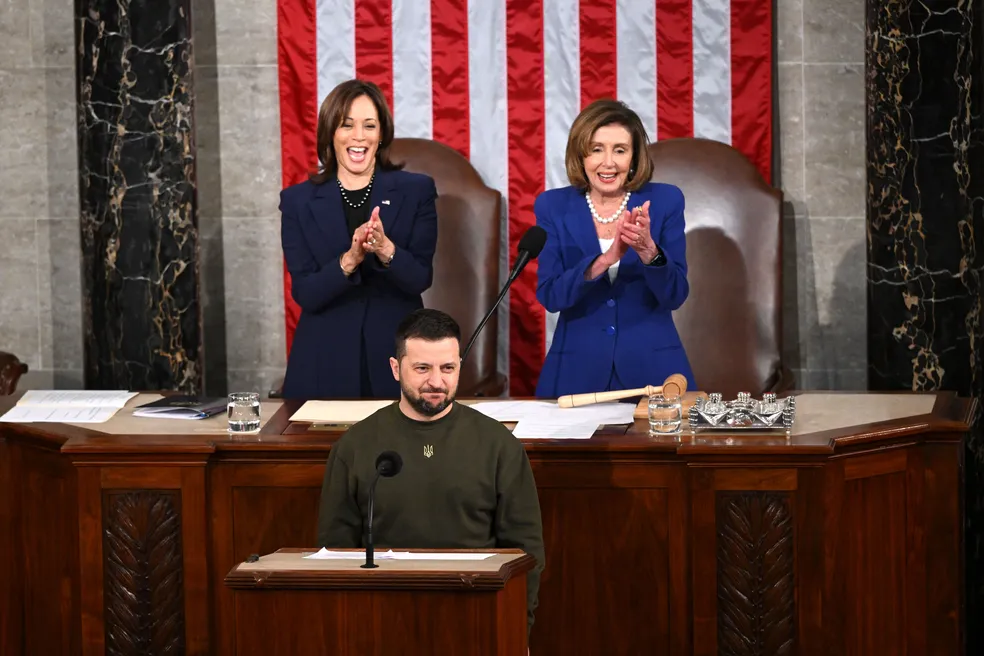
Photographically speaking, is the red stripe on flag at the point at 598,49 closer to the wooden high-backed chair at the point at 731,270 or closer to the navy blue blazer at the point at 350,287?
the wooden high-backed chair at the point at 731,270

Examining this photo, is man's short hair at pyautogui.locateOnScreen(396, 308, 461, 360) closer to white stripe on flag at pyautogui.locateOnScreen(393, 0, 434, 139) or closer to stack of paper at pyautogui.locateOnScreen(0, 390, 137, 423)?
stack of paper at pyautogui.locateOnScreen(0, 390, 137, 423)

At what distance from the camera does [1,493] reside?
4.82 meters

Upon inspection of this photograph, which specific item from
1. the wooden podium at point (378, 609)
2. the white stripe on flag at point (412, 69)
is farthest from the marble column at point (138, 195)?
the wooden podium at point (378, 609)

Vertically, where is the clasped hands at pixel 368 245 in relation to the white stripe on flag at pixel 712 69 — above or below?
below

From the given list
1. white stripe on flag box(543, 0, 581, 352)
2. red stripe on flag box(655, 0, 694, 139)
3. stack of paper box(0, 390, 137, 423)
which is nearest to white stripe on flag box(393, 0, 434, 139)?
white stripe on flag box(543, 0, 581, 352)

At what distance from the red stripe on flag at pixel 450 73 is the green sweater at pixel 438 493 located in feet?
11.0

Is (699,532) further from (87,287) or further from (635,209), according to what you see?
(87,287)

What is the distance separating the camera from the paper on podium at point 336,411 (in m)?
4.61

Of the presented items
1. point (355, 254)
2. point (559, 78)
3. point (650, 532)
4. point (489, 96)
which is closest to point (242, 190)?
point (489, 96)

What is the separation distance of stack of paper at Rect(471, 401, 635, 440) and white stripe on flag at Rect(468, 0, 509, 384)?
2.19 metres

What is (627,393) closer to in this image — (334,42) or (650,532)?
(650,532)

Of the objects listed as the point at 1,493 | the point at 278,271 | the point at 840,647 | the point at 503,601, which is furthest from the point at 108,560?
the point at 278,271

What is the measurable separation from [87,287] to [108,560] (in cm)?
266

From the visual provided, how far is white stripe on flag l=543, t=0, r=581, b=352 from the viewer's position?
6.83 meters
